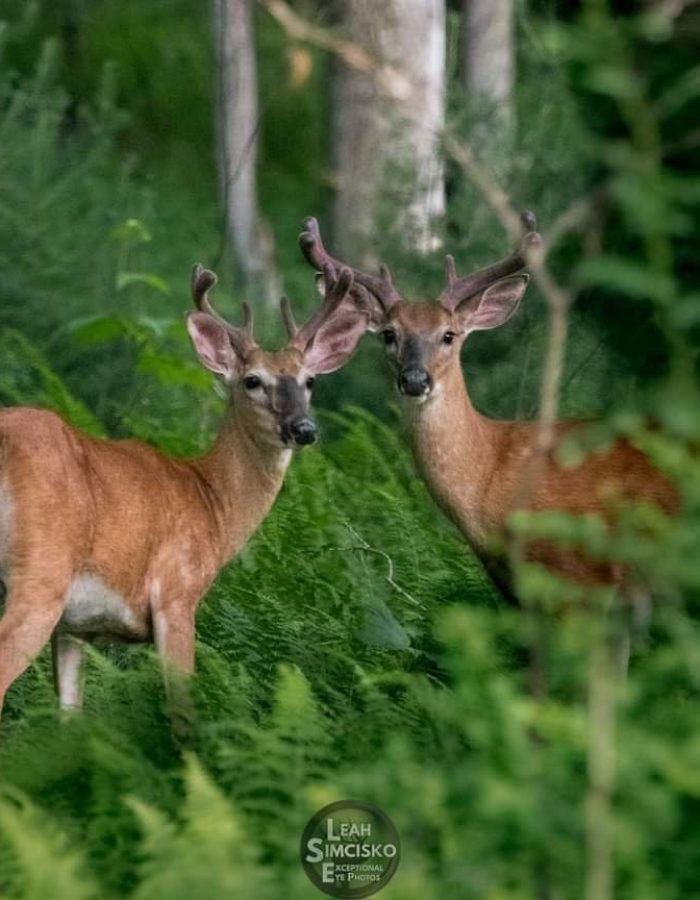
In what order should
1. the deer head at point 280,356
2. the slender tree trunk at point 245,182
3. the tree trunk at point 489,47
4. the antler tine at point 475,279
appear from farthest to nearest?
the slender tree trunk at point 245,182
the tree trunk at point 489,47
the antler tine at point 475,279
the deer head at point 280,356

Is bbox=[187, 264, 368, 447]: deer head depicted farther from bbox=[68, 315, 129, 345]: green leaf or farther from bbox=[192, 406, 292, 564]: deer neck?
bbox=[68, 315, 129, 345]: green leaf

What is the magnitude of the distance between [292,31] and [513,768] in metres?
1.50

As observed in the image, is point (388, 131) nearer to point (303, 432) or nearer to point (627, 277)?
point (303, 432)

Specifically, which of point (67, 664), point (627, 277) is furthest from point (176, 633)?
point (627, 277)

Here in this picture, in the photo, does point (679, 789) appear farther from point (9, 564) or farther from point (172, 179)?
point (172, 179)

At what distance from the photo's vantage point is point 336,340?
8422mm

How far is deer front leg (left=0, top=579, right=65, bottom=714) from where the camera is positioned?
262 inches

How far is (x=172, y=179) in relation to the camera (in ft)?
72.7

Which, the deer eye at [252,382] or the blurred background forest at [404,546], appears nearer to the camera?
the blurred background forest at [404,546]

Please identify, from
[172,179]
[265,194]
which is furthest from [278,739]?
[265,194]

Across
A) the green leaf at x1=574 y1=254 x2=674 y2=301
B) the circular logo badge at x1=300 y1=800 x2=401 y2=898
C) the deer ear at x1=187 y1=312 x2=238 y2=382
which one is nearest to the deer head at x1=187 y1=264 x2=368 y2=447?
the deer ear at x1=187 y1=312 x2=238 y2=382

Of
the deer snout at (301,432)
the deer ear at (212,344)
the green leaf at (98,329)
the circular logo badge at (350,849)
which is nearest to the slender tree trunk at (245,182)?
the green leaf at (98,329)

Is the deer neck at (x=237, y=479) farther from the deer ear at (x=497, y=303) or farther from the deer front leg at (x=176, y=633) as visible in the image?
the deer ear at (x=497, y=303)

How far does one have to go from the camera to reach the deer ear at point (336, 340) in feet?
27.3
